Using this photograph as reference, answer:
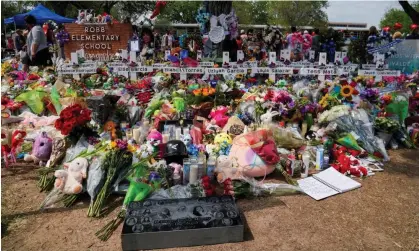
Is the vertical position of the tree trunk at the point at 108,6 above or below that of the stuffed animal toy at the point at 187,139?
above

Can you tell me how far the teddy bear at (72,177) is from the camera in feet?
11.4

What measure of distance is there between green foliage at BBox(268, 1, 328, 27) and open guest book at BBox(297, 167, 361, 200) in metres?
33.4

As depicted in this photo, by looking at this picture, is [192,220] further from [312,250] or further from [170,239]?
[312,250]

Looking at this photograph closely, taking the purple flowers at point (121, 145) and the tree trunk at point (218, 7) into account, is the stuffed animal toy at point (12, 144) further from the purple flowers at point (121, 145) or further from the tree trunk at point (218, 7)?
the tree trunk at point (218, 7)

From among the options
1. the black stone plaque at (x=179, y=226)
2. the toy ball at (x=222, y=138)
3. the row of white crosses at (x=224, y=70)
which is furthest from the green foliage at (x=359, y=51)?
the black stone plaque at (x=179, y=226)

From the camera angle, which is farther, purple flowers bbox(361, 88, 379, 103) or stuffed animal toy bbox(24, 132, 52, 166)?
purple flowers bbox(361, 88, 379, 103)

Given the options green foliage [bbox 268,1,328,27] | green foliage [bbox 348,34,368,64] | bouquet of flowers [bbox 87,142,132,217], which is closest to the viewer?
bouquet of flowers [bbox 87,142,132,217]

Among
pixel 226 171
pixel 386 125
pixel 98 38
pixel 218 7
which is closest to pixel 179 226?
pixel 226 171

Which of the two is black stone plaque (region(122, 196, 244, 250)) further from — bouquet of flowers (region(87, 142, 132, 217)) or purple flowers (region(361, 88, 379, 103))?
purple flowers (region(361, 88, 379, 103))

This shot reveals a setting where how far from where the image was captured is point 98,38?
1080 centimetres

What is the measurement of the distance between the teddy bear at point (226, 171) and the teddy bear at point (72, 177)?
1.53 meters

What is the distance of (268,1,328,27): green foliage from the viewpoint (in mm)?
35025

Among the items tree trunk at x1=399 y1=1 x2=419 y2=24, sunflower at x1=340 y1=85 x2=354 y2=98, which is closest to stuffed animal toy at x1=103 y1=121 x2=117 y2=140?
sunflower at x1=340 y1=85 x2=354 y2=98

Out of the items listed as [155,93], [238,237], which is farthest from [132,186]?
[155,93]
